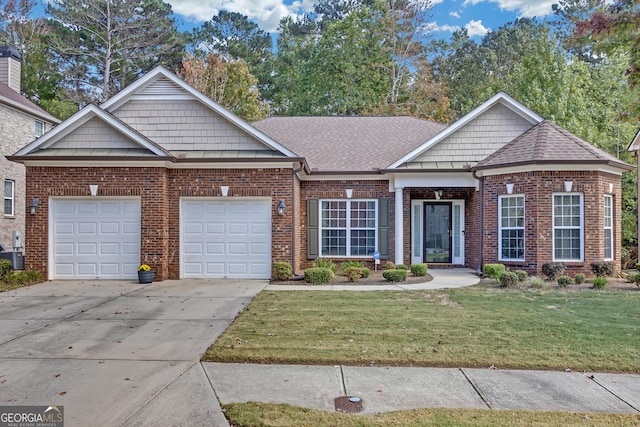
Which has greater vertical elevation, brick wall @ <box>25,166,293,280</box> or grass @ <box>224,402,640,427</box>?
brick wall @ <box>25,166,293,280</box>

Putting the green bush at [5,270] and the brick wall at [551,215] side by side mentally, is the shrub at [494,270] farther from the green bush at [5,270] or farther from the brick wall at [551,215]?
the green bush at [5,270]

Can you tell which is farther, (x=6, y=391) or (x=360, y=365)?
(x=360, y=365)

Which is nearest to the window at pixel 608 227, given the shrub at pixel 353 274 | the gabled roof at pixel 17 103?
the shrub at pixel 353 274

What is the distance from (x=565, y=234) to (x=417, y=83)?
2133 centimetres

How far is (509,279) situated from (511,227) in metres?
2.44

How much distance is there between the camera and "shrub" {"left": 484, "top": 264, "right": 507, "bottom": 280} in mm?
11945

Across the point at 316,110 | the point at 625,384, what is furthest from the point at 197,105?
the point at 316,110

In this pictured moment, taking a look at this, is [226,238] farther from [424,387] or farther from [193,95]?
[424,387]

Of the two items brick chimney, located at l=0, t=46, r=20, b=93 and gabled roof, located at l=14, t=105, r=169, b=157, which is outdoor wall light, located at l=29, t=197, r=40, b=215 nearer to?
gabled roof, located at l=14, t=105, r=169, b=157

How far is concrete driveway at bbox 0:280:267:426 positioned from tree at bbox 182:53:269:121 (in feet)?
62.6

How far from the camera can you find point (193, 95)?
13.0 m

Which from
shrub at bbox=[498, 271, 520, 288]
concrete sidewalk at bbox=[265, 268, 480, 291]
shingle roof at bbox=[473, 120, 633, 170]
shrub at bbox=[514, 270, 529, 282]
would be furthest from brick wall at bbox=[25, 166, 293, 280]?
shingle roof at bbox=[473, 120, 633, 170]

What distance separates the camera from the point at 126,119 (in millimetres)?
13312

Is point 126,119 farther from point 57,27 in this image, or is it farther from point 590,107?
point 57,27
